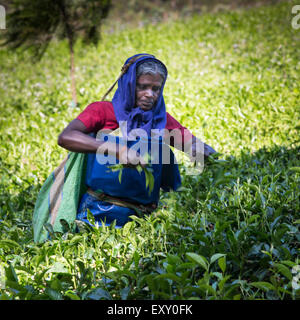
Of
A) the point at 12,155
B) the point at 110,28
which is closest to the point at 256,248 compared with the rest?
the point at 12,155

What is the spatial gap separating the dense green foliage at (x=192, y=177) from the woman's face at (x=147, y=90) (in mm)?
622

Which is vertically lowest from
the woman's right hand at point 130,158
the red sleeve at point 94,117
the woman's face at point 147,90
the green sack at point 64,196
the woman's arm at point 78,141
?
the green sack at point 64,196

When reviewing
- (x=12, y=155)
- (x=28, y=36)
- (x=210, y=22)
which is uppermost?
(x=210, y=22)

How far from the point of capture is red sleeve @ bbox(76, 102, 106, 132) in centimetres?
278

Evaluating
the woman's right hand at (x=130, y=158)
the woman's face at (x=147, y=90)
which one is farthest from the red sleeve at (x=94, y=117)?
the woman's right hand at (x=130, y=158)

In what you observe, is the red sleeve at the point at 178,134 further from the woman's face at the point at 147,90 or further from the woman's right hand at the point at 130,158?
the woman's right hand at the point at 130,158

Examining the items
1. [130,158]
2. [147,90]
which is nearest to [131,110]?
[147,90]

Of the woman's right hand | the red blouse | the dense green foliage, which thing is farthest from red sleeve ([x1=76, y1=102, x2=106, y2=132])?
the dense green foliage

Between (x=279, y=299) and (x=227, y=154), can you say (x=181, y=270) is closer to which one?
(x=279, y=299)

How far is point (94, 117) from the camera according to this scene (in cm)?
282

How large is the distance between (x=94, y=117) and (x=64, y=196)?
663 millimetres

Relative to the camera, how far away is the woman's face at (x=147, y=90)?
2875mm

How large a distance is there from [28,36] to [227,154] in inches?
155
